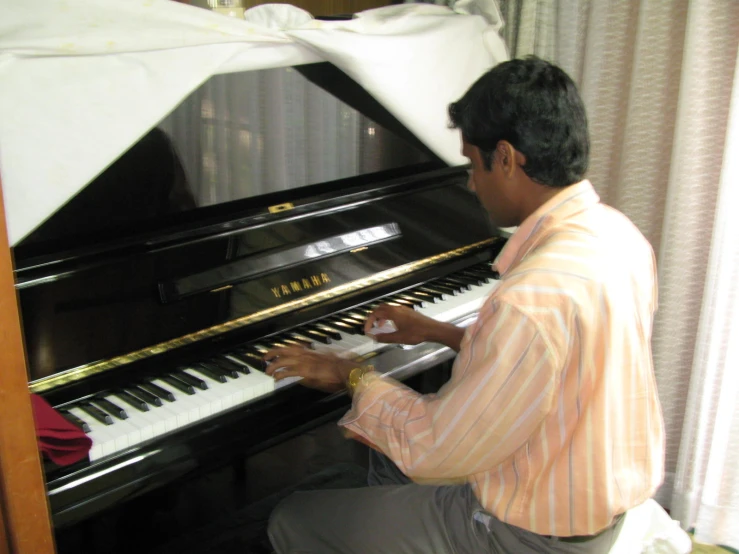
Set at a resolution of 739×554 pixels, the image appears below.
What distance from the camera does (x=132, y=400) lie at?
4.42ft

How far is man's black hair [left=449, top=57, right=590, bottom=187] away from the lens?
3.88 ft

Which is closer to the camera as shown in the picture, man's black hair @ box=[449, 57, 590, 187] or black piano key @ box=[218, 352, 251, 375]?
man's black hair @ box=[449, 57, 590, 187]

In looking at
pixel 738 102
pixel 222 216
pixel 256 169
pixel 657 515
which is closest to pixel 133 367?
pixel 222 216

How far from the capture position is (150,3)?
145 centimetres

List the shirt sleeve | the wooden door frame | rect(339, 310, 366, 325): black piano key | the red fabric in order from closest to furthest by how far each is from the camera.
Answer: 1. the wooden door frame
2. the shirt sleeve
3. the red fabric
4. rect(339, 310, 366, 325): black piano key

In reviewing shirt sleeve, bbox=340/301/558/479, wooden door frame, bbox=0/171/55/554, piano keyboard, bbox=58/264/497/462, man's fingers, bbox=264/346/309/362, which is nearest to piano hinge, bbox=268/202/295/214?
piano keyboard, bbox=58/264/497/462

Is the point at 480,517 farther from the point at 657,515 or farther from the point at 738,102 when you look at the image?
the point at 738,102

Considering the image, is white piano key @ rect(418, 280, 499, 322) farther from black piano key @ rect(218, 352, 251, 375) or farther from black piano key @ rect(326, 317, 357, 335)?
black piano key @ rect(218, 352, 251, 375)

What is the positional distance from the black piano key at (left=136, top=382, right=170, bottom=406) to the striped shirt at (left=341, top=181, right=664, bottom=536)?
1.11 feet

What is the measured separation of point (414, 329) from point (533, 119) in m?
0.59

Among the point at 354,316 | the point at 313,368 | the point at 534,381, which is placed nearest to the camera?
the point at 534,381

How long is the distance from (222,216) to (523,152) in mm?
693

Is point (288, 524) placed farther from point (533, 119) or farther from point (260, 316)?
point (533, 119)

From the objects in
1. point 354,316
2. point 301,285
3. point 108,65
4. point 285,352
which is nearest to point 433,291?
point 354,316
